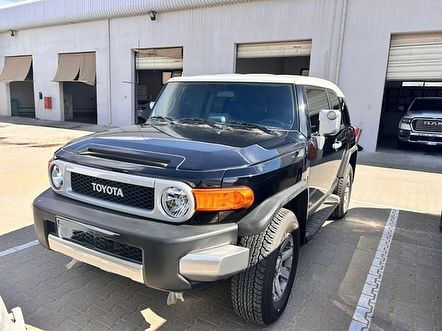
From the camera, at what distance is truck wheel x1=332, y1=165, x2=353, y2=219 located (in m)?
4.89

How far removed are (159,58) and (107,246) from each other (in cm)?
1442

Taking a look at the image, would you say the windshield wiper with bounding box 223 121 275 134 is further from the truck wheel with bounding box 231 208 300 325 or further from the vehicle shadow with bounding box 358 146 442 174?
the vehicle shadow with bounding box 358 146 442 174

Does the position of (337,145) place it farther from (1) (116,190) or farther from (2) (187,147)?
(1) (116,190)

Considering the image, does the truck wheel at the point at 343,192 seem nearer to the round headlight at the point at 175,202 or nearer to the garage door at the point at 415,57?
the round headlight at the point at 175,202

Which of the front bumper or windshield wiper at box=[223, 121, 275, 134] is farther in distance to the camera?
windshield wiper at box=[223, 121, 275, 134]

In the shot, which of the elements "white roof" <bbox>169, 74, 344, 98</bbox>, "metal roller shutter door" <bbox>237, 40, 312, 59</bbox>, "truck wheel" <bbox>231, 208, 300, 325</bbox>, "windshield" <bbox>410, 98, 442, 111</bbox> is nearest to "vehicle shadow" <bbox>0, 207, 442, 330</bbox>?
"truck wheel" <bbox>231, 208, 300, 325</bbox>

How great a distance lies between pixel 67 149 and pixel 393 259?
3.60 metres

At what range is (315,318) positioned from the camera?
2801 mm

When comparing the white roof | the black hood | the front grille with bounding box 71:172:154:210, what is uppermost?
the white roof

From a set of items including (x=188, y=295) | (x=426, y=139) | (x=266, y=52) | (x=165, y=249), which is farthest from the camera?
(x=266, y=52)

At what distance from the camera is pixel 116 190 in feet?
7.80

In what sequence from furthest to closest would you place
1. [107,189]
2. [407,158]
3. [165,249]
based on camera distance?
[407,158], [107,189], [165,249]

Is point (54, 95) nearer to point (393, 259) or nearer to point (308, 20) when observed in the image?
point (308, 20)

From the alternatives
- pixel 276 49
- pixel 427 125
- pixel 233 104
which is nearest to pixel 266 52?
pixel 276 49
